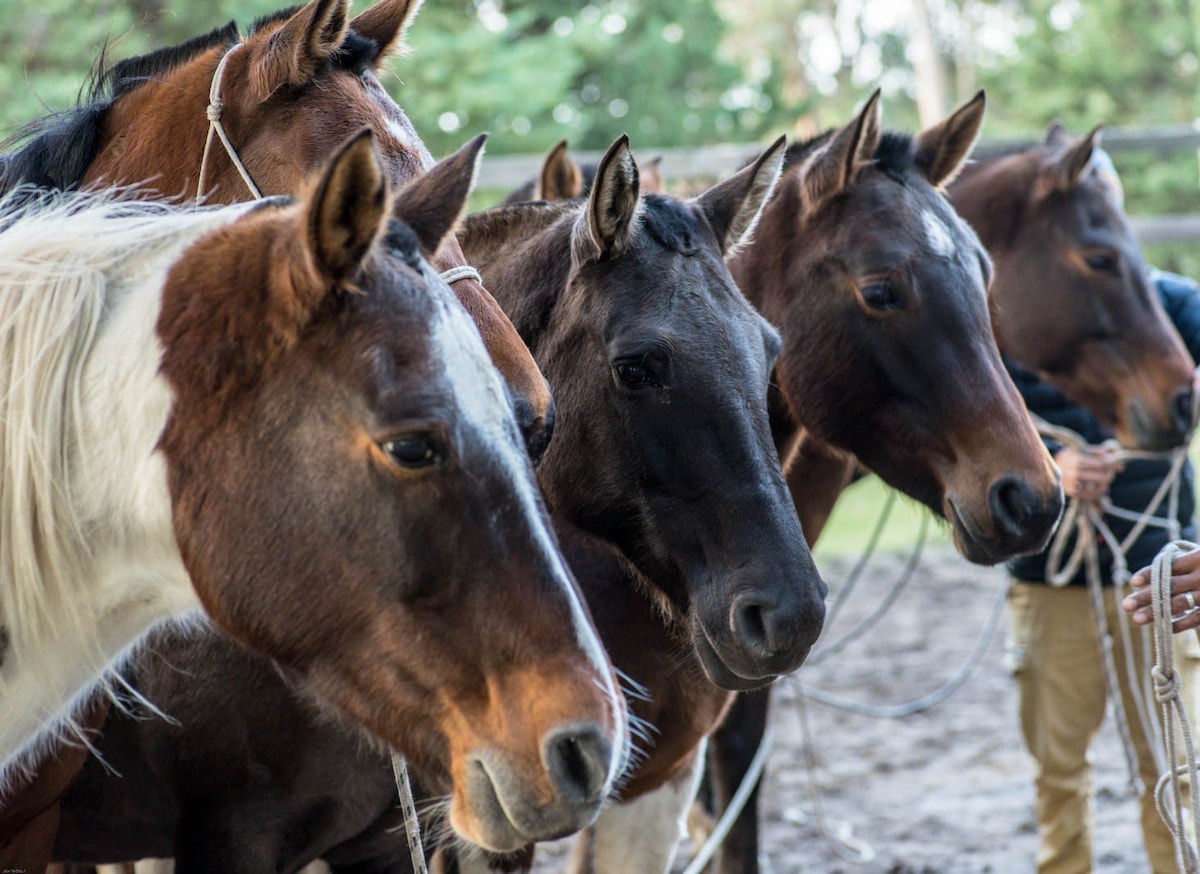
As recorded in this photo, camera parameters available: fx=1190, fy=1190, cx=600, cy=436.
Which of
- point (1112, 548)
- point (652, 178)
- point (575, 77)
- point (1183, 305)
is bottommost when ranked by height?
point (575, 77)

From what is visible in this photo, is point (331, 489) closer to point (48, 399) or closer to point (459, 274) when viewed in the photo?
point (48, 399)

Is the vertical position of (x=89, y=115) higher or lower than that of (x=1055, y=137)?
higher

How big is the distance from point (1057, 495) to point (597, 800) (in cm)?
184

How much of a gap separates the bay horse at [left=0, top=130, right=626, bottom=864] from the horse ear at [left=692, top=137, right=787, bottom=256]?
4.01 ft

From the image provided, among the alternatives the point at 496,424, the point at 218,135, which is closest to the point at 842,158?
the point at 218,135

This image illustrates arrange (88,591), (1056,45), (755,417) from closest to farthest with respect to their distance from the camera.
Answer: (88,591)
(755,417)
(1056,45)

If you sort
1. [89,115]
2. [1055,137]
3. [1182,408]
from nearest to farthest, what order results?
[89,115] < [1182,408] < [1055,137]

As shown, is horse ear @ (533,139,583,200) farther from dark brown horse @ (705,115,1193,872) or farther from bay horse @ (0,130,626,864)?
bay horse @ (0,130,626,864)

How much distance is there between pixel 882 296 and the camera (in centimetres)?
320

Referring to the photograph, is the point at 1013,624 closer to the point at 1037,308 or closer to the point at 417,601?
the point at 1037,308

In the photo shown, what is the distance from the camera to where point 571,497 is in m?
2.65

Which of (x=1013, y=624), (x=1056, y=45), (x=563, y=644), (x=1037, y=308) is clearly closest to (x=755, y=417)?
(x=563, y=644)

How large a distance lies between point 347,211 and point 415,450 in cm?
34

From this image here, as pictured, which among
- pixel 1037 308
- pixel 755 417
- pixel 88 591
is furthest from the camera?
pixel 1037 308
